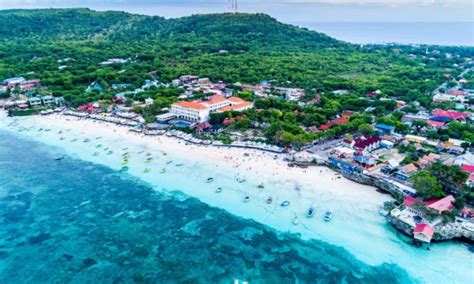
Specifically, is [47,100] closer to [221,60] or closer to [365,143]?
[221,60]

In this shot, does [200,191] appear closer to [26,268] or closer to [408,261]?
[26,268]

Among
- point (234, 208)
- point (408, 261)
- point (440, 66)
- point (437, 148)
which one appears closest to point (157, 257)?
point (234, 208)

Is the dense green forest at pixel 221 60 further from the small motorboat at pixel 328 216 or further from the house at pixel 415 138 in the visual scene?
the small motorboat at pixel 328 216

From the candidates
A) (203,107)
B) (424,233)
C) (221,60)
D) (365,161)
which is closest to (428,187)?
(424,233)

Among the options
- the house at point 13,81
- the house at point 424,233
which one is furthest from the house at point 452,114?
the house at point 13,81

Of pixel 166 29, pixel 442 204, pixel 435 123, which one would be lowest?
pixel 442 204
